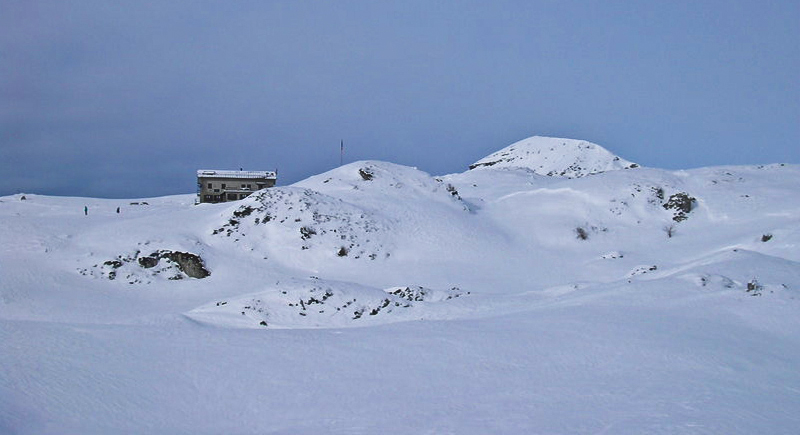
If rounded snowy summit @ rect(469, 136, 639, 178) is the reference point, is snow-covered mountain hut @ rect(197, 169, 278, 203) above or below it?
below

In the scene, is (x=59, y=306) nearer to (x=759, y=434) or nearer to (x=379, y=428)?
(x=379, y=428)

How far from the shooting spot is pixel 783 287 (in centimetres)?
2030

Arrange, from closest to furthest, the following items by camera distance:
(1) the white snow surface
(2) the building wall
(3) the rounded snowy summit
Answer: (1) the white snow surface
(2) the building wall
(3) the rounded snowy summit

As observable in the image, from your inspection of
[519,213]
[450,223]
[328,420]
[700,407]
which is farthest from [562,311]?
[519,213]

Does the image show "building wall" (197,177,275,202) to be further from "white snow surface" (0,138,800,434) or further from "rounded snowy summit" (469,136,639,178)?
"rounded snowy summit" (469,136,639,178)

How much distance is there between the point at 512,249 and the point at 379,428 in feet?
117

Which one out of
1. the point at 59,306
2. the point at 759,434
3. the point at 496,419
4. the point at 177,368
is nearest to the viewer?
the point at 759,434

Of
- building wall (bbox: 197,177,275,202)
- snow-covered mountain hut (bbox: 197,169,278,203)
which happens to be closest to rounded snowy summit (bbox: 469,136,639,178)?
snow-covered mountain hut (bbox: 197,169,278,203)

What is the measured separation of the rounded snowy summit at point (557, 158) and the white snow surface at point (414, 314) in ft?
169

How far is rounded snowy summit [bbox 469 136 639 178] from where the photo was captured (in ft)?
355

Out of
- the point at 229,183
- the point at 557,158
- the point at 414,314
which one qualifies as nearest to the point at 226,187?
the point at 229,183

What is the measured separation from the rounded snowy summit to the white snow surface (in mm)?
51436

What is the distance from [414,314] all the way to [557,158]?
9711cm

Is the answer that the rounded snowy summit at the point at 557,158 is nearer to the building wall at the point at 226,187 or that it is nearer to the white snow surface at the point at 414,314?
the white snow surface at the point at 414,314
